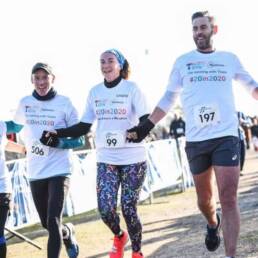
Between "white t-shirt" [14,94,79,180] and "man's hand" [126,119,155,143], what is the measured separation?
35.9 inches

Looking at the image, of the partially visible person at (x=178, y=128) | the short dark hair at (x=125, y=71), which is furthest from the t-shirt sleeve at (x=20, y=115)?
the partially visible person at (x=178, y=128)

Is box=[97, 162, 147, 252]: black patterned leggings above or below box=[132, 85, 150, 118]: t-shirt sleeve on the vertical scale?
below

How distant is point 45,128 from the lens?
6723 mm

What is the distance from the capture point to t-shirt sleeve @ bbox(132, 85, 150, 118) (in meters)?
6.45

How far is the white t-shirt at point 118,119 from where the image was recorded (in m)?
6.49

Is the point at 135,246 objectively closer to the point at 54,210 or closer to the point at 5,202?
the point at 54,210

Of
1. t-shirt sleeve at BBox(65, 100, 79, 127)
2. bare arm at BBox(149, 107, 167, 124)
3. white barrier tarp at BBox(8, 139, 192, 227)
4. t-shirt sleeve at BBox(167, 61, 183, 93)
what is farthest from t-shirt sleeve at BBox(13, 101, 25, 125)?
white barrier tarp at BBox(8, 139, 192, 227)

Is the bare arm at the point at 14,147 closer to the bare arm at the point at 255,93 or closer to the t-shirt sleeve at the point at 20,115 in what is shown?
the t-shirt sleeve at the point at 20,115

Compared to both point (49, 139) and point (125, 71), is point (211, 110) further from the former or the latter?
point (49, 139)

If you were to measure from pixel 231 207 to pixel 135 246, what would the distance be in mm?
1367

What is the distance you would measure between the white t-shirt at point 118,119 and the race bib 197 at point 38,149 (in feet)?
1.61

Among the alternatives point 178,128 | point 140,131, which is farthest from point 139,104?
point 178,128

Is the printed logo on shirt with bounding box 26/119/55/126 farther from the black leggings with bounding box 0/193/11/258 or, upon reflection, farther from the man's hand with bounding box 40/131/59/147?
the black leggings with bounding box 0/193/11/258

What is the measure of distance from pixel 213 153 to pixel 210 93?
48 cm
